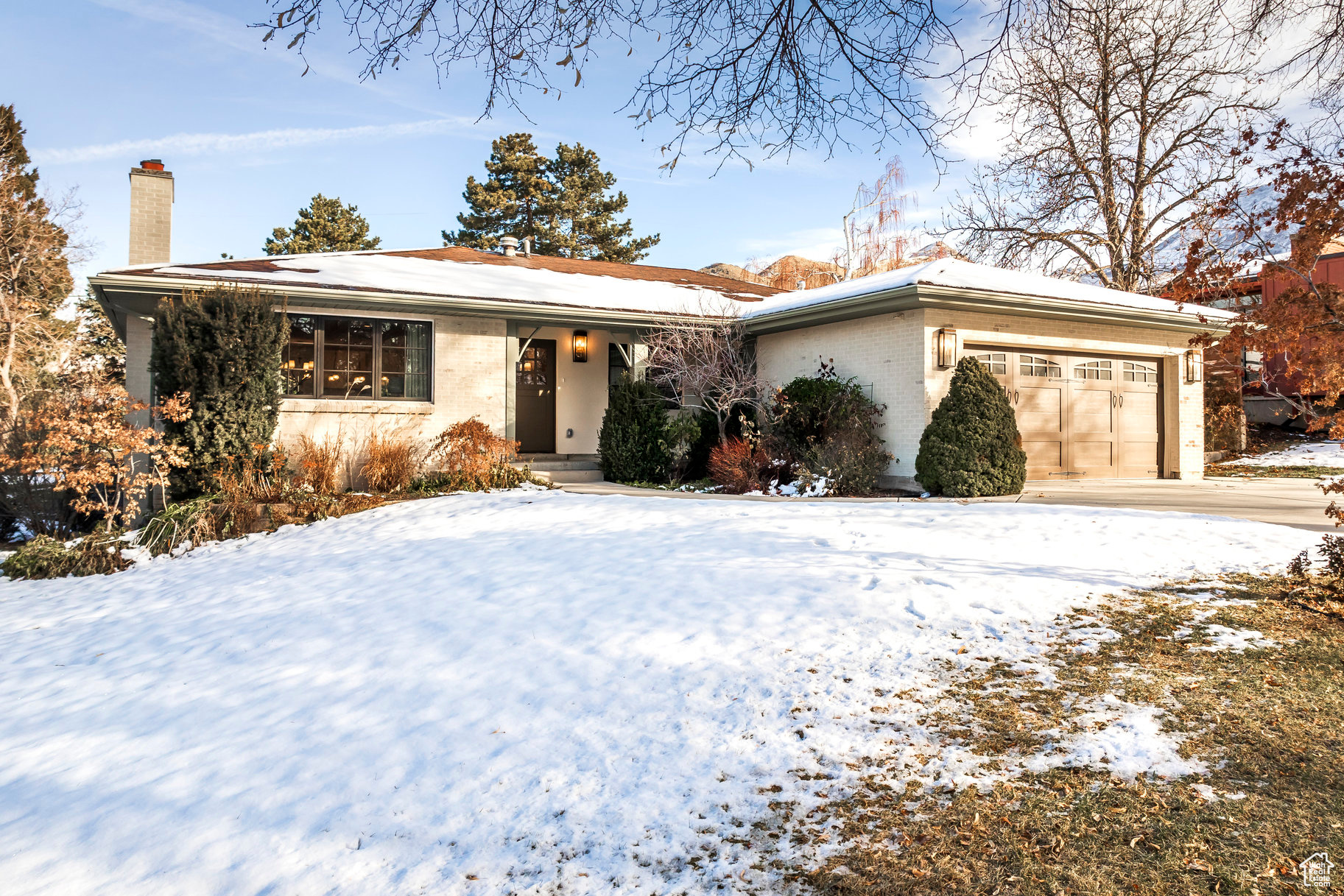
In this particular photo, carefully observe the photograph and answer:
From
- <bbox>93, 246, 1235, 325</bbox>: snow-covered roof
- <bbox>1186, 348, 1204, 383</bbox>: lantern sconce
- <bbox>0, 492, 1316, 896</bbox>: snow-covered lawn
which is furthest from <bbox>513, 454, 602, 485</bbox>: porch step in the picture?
<bbox>1186, 348, 1204, 383</bbox>: lantern sconce

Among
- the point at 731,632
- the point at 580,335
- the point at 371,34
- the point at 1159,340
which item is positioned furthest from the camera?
the point at 580,335

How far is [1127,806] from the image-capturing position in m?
2.92

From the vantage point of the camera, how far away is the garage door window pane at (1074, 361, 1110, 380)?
1262 centimetres

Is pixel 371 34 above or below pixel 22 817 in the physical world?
above

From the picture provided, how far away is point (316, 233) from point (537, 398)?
64.0ft

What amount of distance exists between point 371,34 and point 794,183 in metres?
2.89

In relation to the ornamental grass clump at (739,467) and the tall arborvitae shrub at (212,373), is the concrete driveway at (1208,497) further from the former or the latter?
the tall arborvitae shrub at (212,373)

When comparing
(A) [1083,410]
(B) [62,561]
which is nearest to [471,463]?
(B) [62,561]

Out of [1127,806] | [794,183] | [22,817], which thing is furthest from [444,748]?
[794,183]

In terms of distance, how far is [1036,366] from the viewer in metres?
12.2

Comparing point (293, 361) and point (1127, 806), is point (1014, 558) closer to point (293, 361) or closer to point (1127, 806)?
point (1127, 806)

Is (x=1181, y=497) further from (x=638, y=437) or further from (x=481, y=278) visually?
(x=481, y=278)

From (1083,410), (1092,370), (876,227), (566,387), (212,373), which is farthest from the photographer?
(876,227)

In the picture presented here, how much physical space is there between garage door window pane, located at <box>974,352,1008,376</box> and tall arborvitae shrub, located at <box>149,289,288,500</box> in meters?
10.3
